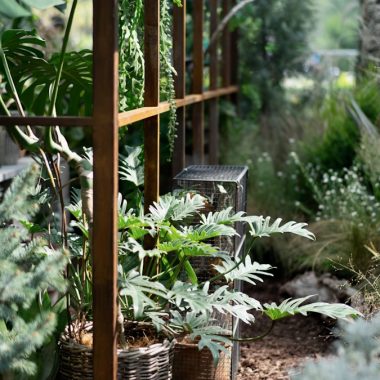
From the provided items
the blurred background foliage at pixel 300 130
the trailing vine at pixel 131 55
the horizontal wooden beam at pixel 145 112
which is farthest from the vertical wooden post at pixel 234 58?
the trailing vine at pixel 131 55

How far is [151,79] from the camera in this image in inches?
129

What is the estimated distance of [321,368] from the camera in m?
2.02

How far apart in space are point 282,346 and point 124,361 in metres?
1.87

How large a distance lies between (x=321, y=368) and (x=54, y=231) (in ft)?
4.33

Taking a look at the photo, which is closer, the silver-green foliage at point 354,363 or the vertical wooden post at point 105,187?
the silver-green foliage at point 354,363

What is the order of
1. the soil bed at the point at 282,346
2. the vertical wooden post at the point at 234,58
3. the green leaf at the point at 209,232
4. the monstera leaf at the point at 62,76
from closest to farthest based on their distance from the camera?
the green leaf at the point at 209,232, the monstera leaf at the point at 62,76, the soil bed at the point at 282,346, the vertical wooden post at the point at 234,58

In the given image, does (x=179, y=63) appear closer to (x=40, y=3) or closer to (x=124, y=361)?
(x=40, y=3)

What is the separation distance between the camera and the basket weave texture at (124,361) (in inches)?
103

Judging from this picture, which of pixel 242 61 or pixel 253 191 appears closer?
pixel 253 191

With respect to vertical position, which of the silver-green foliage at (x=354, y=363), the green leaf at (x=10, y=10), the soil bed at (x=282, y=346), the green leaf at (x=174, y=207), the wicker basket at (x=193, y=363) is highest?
the green leaf at (x=10, y=10)

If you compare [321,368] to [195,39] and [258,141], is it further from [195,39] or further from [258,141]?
[258,141]

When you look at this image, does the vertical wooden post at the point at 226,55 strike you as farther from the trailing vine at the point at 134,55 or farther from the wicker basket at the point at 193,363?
the wicker basket at the point at 193,363

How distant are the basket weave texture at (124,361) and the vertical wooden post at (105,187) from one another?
11 cm

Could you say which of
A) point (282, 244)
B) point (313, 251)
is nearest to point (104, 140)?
point (313, 251)
